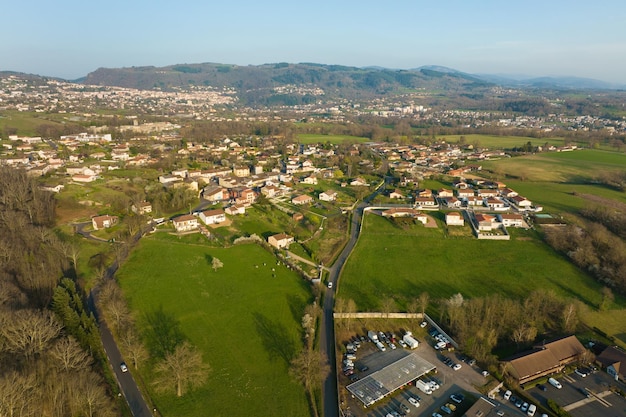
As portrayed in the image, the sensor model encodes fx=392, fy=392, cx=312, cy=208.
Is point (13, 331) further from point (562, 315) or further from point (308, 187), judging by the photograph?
point (308, 187)

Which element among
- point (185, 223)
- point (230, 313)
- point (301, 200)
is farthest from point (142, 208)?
point (230, 313)

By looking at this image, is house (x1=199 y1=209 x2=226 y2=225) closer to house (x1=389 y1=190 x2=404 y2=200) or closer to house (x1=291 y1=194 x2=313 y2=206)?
house (x1=291 y1=194 x2=313 y2=206)

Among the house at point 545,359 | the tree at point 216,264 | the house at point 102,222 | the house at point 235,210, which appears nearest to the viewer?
the house at point 545,359

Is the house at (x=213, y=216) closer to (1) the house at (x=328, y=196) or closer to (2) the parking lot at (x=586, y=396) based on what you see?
(1) the house at (x=328, y=196)

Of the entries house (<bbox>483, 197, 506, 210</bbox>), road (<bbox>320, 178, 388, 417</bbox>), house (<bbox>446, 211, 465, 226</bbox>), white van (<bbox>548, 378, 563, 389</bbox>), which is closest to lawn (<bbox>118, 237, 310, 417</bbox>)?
road (<bbox>320, 178, 388, 417</bbox>)

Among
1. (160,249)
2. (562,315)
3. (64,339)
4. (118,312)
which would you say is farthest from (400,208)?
(64,339)

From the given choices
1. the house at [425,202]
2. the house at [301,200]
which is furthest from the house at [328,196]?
the house at [425,202]

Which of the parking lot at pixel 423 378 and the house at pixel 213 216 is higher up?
the house at pixel 213 216
